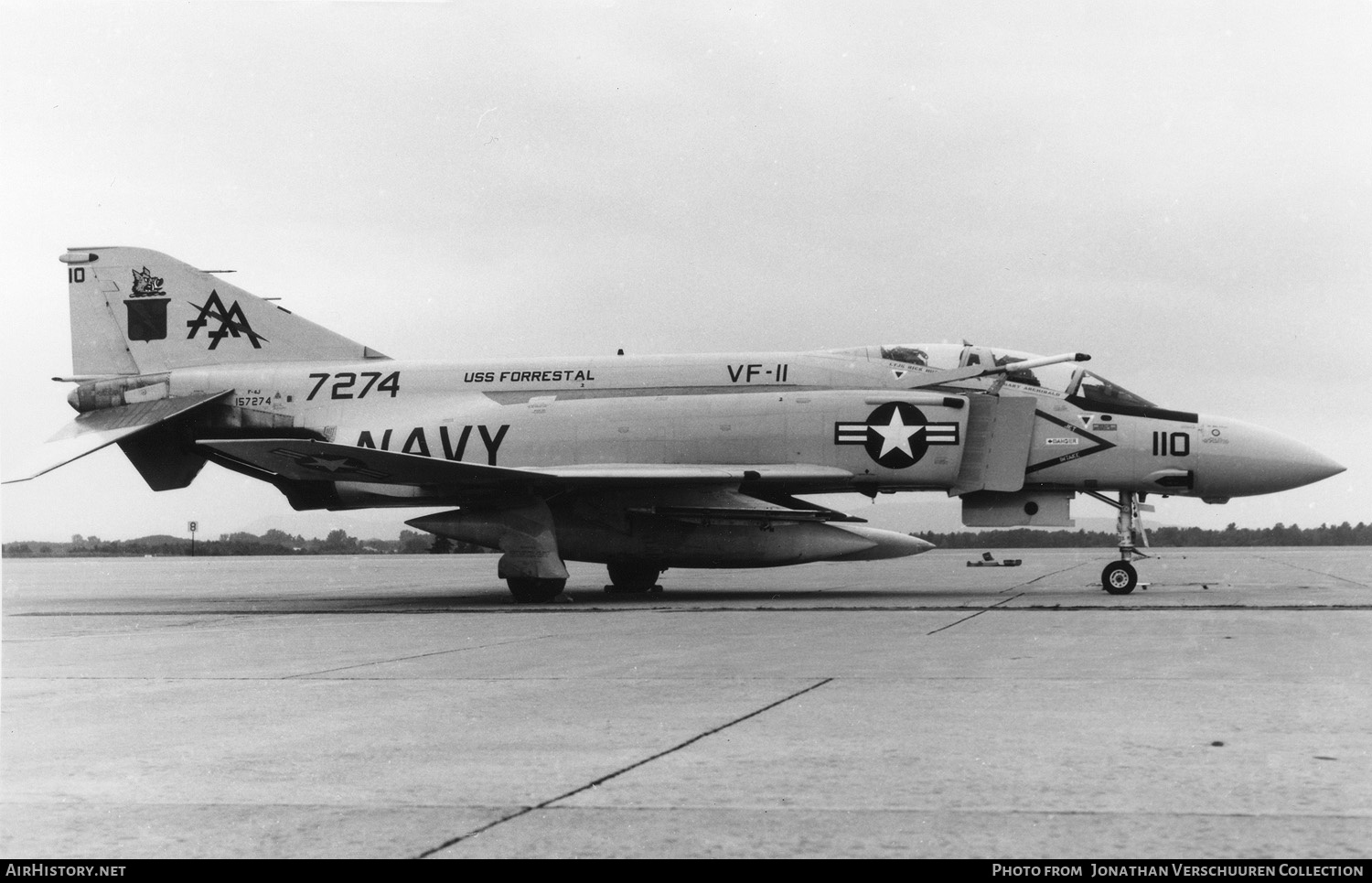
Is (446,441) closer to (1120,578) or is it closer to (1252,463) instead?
(1120,578)

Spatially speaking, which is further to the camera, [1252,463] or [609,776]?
[1252,463]

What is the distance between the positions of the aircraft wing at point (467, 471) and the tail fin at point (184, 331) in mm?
3188

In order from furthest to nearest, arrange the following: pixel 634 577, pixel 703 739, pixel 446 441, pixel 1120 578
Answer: pixel 634 577, pixel 446 441, pixel 1120 578, pixel 703 739

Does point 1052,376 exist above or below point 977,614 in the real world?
above

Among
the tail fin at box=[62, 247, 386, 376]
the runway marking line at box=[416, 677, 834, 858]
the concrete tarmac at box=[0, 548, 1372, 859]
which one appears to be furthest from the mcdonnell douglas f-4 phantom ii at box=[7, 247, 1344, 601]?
the runway marking line at box=[416, 677, 834, 858]

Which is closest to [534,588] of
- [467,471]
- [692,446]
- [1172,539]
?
[467,471]

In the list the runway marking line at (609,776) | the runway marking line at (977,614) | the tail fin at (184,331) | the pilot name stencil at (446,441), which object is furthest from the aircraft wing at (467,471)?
the runway marking line at (609,776)

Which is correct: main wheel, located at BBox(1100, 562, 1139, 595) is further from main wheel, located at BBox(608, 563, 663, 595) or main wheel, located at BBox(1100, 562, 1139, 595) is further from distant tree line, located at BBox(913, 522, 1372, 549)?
distant tree line, located at BBox(913, 522, 1372, 549)

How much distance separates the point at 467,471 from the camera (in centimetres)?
1471

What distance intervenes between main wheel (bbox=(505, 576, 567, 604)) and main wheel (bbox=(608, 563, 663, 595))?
2.08m

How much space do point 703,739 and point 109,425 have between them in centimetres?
1463

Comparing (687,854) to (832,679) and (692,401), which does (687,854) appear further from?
(692,401)

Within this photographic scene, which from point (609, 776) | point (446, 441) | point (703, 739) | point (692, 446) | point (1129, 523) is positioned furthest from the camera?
point (446, 441)

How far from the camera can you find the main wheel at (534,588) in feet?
49.1
